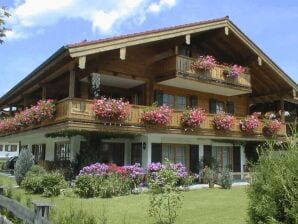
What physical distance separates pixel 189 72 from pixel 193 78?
1.41ft

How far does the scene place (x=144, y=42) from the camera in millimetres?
21031

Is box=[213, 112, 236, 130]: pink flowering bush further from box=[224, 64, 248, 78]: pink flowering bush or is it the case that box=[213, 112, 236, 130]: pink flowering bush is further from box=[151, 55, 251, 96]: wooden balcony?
box=[224, 64, 248, 78]: pink flowering bush

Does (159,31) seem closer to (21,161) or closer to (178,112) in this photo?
(178,112)

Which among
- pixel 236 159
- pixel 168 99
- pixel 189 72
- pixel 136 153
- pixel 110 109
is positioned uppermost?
pixel 189 72

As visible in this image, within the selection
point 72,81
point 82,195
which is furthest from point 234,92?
point 82,195

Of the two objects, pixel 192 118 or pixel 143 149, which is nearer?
pixel 192 118

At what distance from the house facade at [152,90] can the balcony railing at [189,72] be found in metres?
0.06

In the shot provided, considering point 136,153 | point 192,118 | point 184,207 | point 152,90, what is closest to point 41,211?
point 184,207

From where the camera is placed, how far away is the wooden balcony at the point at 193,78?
2264 cm

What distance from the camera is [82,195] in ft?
56.8

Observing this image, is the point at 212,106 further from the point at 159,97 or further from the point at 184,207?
the point at 184,207

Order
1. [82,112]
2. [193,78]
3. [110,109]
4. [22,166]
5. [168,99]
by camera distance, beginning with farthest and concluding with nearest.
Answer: [168,99], [193,78], [22,166], [110,109], [82,112]

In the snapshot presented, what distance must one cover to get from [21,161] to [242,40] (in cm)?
1486

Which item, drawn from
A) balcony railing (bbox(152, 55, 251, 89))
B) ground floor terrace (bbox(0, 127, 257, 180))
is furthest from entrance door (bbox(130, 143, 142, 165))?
balcony railing (bbox(152, 55, 251, 89))
